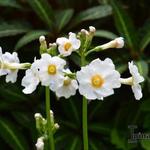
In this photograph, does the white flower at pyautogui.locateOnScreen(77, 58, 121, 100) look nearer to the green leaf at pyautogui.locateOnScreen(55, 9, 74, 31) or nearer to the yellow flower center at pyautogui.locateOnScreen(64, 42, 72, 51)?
the yellow flower center at pyautogui.locateOnScreen(64, 42, 72, 51)

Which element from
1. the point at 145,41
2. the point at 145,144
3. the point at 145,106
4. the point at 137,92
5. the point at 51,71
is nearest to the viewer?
the point at 51,71

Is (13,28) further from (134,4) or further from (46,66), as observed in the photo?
(46,66)

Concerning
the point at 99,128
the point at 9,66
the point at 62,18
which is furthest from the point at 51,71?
the point at 62,18

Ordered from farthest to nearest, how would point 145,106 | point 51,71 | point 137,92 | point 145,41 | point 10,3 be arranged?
point 10,3 < point 145,41 < point 145,106 < point 137,92 < point 51,71

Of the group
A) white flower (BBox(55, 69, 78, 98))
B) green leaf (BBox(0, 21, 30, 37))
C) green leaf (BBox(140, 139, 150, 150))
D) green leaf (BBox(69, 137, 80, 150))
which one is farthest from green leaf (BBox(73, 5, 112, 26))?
white flower (BBox(55, 69, 78, 98))

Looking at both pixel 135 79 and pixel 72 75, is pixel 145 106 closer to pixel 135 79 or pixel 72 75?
pixel 135 79

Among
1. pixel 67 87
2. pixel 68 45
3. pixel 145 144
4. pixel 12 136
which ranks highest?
pixel 68 45

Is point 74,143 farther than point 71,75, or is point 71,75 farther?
point 74,143
